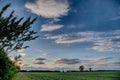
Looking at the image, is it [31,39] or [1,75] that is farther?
[31,39]

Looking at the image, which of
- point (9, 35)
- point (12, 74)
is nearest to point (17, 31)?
point (9, 35)

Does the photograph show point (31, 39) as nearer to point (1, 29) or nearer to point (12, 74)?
point (1, 29)

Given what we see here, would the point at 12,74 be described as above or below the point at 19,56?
below

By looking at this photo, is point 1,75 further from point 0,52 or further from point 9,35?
point 9,35

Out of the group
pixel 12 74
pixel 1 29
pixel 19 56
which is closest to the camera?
pixel 12 74

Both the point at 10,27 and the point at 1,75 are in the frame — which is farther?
the point at 10,27

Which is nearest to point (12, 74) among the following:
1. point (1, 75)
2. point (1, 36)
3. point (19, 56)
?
point (1, 75)

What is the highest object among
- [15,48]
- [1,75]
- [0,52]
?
A: [15,48]

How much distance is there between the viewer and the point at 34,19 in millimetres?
36188

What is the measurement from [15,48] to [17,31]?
1950mm

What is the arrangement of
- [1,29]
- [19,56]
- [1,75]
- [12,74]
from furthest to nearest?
[1,29] < [19,56] < [12,74] < [1,75]

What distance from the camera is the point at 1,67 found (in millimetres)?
18344

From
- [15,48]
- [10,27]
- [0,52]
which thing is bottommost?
[0,52]

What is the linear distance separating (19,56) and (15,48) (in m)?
Result: 12.5
